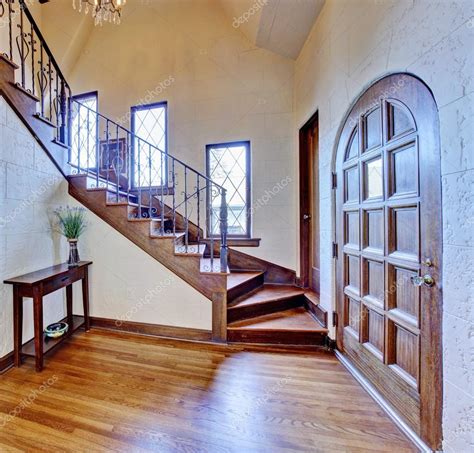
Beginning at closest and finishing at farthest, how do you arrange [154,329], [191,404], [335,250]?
1. [191,404]
2. [335,250]
3. [154,329]

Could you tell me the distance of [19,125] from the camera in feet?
6.77

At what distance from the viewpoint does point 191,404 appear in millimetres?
1539

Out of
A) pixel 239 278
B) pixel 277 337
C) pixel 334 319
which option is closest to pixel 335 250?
pixel 334 319

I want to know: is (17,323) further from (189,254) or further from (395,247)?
(395,247)

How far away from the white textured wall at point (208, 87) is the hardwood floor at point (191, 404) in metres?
1.56

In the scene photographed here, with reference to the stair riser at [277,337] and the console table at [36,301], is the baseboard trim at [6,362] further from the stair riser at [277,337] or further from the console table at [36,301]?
the stair riser at [277,337]

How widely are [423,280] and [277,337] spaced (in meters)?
1.40

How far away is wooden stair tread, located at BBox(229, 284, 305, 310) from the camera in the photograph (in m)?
2.51

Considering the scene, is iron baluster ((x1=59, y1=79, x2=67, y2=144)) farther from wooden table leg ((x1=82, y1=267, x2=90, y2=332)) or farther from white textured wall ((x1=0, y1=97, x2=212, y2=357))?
wooden table leg ((x1=82, y1=267, x2=90, y2=332))

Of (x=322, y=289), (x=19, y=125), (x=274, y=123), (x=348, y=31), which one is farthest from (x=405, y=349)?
(x=19, y=125)

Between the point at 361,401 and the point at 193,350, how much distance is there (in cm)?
136

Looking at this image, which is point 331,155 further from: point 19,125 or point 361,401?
point 19,125

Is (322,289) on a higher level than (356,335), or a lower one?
higher

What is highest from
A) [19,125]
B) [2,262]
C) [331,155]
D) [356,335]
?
[19,125]
